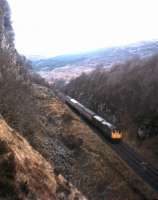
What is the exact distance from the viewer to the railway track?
3469cm

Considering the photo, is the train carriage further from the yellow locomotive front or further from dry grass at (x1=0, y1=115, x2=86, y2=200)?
dry grass at (x1=0, y1=115, x2=86, y2=200)

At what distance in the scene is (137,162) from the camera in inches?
1591

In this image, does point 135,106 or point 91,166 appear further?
point 135,106

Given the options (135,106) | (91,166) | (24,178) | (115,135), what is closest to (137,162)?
(91,166)

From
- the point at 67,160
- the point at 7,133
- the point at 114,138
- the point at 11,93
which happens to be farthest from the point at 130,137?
the point at 7,133

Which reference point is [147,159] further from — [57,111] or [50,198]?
[50,198]

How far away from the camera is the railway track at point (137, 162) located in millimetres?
34688

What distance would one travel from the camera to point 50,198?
1545 centimetres

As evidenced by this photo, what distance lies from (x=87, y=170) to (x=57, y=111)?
26562 mm

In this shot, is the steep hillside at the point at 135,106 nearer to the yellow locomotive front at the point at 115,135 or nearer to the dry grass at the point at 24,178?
the yellow locomotive front at the point at 115,135

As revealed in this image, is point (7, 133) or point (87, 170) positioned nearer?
point (7, 133)

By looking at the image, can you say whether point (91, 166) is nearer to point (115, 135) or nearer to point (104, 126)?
point (115, 135)

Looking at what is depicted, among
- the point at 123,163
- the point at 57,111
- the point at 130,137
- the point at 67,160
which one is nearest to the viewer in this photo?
the point at 67,160

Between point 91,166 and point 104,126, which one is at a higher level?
point 104,126
